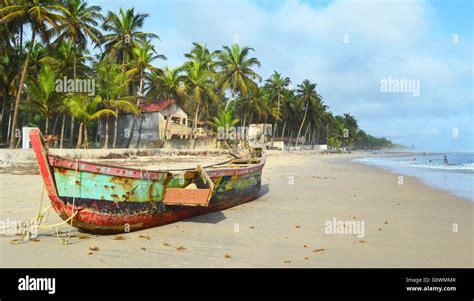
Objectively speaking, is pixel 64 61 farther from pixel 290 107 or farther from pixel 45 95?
pixel 290 107

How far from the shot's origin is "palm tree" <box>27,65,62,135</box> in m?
25.0

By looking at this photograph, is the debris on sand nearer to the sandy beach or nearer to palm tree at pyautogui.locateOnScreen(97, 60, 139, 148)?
the sandy beach

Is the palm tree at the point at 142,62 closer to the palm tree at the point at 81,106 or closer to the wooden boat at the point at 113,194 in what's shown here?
the palm tree at the point at 81,106

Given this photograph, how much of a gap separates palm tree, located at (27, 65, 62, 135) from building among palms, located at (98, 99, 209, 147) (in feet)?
36.7

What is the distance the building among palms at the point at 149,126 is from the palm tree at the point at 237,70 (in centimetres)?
660

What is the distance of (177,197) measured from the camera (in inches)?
259

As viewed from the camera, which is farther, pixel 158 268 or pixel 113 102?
pixel 113 102

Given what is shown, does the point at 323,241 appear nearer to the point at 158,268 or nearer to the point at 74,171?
the point at 158,268

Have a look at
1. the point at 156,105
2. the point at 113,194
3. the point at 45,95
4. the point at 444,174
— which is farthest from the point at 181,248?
the point at 156,105

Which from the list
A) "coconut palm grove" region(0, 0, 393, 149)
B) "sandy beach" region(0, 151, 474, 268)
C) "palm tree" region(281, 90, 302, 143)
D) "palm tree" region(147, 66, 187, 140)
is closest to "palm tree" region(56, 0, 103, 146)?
"coconut palm grove" region(0, 0, 393, 149)

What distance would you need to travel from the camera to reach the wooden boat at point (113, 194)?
5.49m
